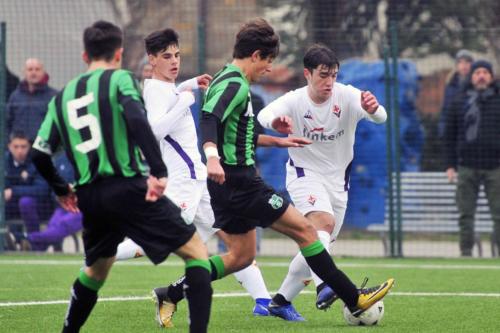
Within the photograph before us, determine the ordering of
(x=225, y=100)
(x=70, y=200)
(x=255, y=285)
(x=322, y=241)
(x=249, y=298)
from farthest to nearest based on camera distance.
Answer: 1. (x=249, y=298)
2. (x=255, y=285)
3. (x=322, y=241)
4. (x=225, y=100)
5. (x=70, y=200)

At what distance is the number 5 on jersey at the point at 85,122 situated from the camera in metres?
6.34

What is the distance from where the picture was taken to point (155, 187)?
20.4 feet

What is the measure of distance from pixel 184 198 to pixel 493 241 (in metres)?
7.05

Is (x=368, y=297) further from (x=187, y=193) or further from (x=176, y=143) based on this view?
(x=176, y=143)

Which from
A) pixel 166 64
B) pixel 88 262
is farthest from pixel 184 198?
pixel 88 262

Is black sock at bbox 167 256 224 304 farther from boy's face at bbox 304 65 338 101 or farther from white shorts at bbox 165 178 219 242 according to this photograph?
boy's face at bbox 304 65 338 101

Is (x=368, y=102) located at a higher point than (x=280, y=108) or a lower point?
higher

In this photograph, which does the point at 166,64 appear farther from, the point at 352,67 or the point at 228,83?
the point at 352,67

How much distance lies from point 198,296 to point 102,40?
4.77 feet

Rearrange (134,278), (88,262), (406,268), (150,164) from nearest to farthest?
(150,164) < (88,262) < (134,278) < (406,268)

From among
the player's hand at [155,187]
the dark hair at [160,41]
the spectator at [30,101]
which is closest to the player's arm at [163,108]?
the dark hair at [160,41]

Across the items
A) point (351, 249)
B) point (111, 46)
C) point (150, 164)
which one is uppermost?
point (111, 46)

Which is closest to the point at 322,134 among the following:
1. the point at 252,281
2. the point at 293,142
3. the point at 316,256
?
the point at 252,281

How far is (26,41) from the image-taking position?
15859 millimetres
